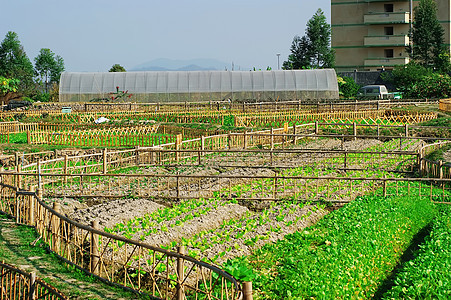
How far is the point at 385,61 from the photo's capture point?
8150 centimetres

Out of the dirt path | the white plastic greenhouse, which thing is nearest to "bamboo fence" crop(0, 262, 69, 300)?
the dirt path

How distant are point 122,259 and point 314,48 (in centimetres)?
6620

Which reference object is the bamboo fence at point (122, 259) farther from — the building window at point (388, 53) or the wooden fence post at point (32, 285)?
the building window at point (388, 53)

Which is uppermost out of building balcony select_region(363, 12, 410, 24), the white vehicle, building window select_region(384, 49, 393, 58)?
building balcony select_region(363, 12, 410, 24)

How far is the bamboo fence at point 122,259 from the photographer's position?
38.4 feet

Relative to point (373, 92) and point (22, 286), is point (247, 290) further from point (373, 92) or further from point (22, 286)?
point (373, 92)

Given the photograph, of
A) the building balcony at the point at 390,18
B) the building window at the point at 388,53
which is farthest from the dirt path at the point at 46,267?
the building window at the point at 388,53

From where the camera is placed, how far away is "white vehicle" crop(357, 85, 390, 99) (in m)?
63.2

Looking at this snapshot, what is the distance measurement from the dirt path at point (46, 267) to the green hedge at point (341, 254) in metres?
2.81

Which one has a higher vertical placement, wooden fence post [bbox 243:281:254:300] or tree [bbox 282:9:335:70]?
tree [bbox 282:9:335:70]

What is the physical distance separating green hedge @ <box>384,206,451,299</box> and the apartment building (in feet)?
225

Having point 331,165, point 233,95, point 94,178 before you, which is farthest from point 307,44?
point 94,178

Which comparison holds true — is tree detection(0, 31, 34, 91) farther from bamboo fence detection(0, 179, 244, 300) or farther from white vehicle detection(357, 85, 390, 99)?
bamboo fence detection(0, 179, 244, 300)

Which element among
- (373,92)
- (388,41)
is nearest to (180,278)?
(373,92)
